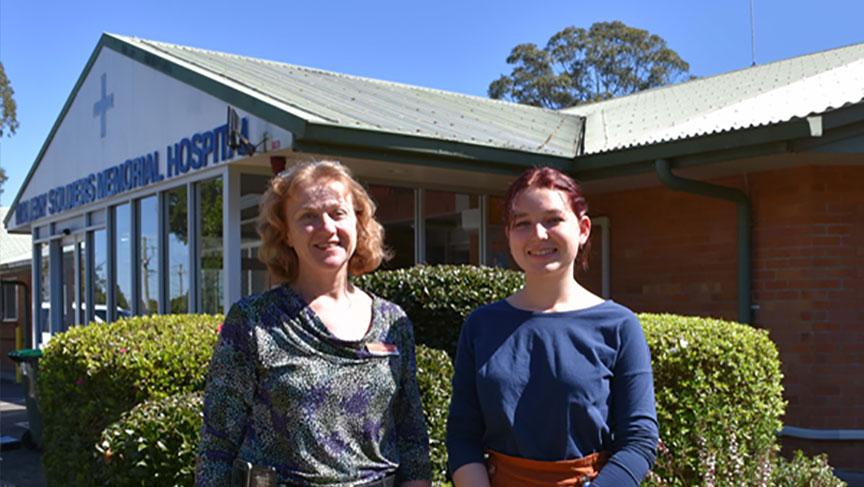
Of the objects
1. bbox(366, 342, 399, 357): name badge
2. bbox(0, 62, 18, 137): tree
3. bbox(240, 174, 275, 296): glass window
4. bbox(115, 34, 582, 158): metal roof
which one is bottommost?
bbox(366, 342, 399, 357): name badge

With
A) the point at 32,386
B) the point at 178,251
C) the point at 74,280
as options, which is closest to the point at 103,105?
the point at 74,280

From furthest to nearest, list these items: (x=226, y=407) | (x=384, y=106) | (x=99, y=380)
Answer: (x=384, y=106), (x=99, y=380), (x=226, y=407)

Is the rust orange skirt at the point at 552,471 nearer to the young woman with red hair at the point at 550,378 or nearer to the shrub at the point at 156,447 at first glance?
the young woman with red hair at the point at 550,378

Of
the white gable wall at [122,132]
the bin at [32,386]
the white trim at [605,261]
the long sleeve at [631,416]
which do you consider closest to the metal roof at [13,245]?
the white gable wall at [122,132]

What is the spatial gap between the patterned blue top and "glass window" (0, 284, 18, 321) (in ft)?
64.5

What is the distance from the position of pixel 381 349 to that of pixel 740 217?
6.12 metres

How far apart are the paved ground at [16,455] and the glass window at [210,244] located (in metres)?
2.29

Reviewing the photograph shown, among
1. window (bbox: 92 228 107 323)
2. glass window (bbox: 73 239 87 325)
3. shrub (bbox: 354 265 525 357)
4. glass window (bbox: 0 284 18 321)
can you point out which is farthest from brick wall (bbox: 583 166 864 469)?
glass window (bbox: 0 284 18 321)

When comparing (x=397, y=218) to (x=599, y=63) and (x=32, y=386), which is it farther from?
(x=599, y=63)

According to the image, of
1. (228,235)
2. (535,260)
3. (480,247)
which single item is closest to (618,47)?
(480,247)

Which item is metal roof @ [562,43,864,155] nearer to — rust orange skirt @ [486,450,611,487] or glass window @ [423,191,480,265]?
glass window @ [423,191,480,265]

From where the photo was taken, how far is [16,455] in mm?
8250

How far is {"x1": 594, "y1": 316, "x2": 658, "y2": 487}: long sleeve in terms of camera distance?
212 centimetres

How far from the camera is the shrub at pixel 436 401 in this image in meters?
3.92
